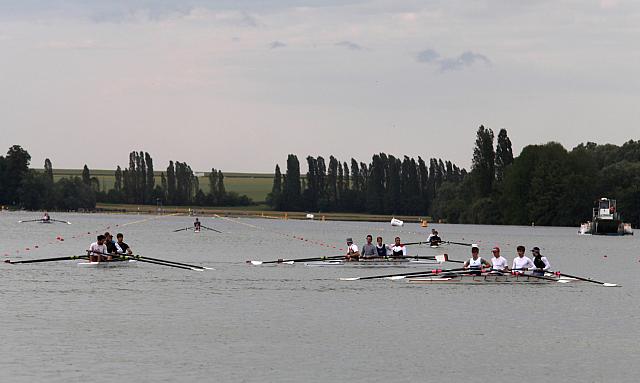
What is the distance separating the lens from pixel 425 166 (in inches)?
7854

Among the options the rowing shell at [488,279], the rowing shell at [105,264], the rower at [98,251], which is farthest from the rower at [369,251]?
the rower at [98,251]

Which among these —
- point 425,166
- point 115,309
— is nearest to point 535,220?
point 425,166

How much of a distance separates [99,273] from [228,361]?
23160 millimetres

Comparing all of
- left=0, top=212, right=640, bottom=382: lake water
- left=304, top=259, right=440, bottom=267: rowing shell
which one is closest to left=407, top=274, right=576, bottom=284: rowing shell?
left=0, top=212, right=640, bottom=382: lake water

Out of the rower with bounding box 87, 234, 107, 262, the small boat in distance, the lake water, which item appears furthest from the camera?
the small boat in distance

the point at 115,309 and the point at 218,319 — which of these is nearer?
the point at 218,319

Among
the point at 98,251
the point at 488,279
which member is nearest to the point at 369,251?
the point at 488,279

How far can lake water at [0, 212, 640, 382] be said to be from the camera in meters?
23.8

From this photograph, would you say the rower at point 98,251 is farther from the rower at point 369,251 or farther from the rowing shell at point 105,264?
the rower at point 369,251

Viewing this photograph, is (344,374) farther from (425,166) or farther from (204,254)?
(425,166)

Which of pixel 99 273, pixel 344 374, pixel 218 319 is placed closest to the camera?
pixel 344 374

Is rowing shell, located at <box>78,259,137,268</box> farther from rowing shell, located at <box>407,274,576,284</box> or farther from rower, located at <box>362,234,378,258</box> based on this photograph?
rowing shell, located at <box>407,274,576,284</box>

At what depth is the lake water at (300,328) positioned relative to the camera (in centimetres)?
2377

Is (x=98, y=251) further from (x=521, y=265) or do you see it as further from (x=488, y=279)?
(x=521, y=265)
